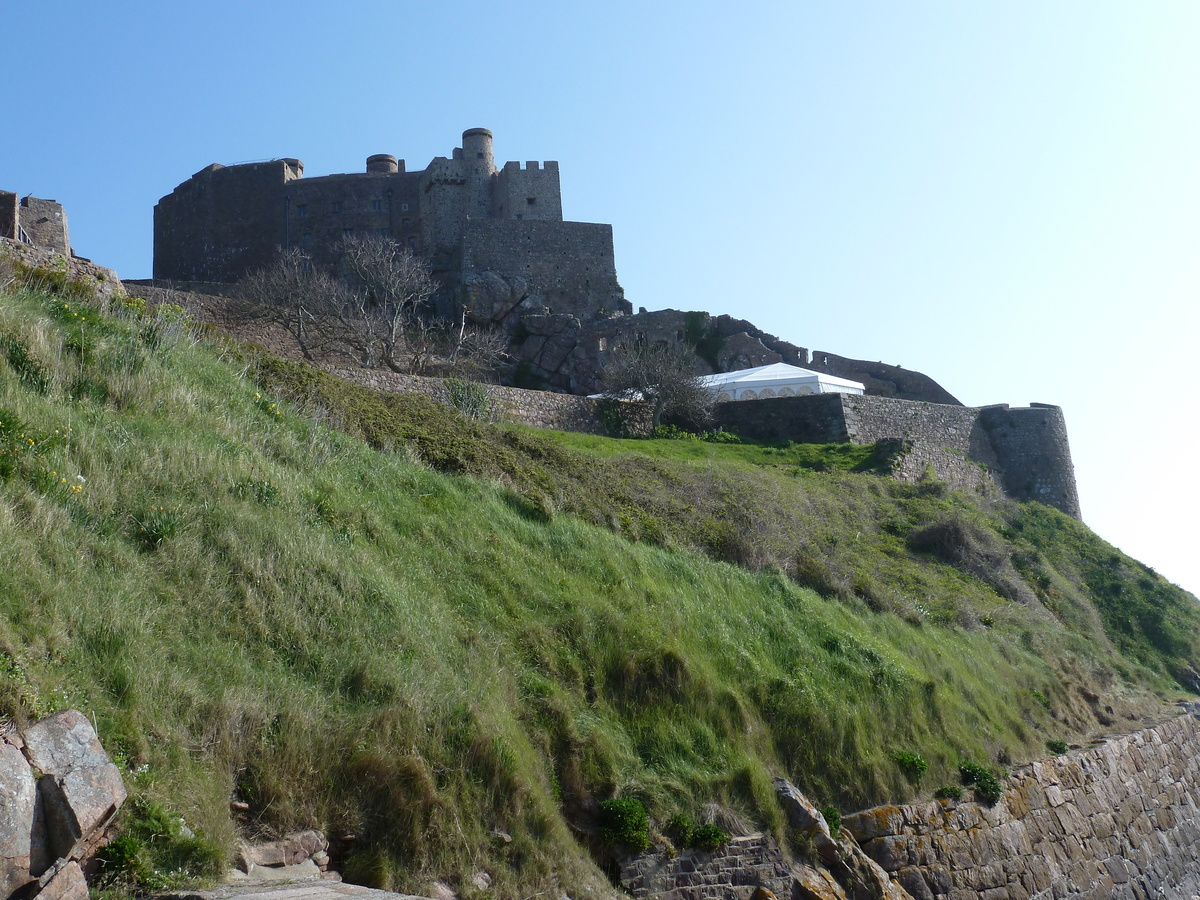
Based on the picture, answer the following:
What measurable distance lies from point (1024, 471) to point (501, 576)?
2523 centimetres

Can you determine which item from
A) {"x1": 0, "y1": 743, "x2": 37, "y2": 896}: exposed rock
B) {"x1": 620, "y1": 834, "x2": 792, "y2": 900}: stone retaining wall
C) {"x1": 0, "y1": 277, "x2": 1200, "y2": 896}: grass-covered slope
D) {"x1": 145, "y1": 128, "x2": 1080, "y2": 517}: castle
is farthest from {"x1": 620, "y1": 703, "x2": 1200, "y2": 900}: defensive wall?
{"x1": 145, "y1": 128, "x2": 1080, "y2": 517}: castle

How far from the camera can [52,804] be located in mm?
5371

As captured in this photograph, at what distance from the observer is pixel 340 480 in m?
11.4

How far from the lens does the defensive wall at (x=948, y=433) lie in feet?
91.2

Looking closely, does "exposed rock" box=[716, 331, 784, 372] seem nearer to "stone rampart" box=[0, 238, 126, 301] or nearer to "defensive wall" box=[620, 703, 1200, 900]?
"defensive wall" box=[620, 703, 1200, 900]

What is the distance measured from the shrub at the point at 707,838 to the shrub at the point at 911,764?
368 cm

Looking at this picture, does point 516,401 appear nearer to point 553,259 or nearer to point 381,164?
point 553,259

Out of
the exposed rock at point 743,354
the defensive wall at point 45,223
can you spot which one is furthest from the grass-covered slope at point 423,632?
the exposed rock at point 743,354

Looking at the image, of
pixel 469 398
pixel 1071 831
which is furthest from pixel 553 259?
pixel 1071 831

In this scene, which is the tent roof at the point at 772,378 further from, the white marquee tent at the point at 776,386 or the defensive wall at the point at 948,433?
the defensive wall at the point at 948,433

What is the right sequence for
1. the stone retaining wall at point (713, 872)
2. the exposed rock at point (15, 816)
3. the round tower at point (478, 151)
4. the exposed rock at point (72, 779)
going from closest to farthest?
the exposed rock at point (15, 816) < the exposed rock at point (72, 779) < the stone retaining wall at point (713, 872) < the round tower at point (478, 151)

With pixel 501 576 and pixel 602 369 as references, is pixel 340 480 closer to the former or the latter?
pixel 501 576

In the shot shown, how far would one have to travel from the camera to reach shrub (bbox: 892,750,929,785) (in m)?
11.9

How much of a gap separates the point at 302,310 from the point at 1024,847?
23309 mm
